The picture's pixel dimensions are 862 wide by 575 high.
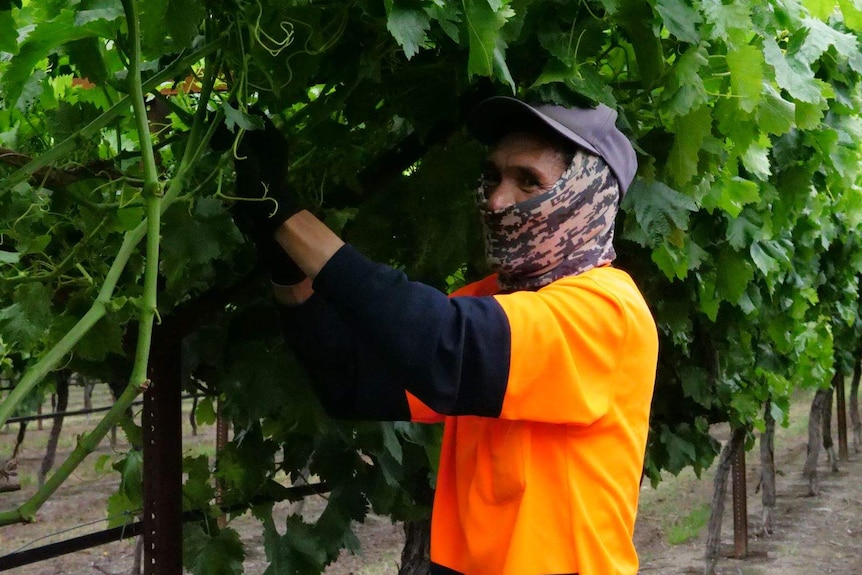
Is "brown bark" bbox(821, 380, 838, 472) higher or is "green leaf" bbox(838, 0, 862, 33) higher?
"green leaf" bbox(838, 0, 862, 33)

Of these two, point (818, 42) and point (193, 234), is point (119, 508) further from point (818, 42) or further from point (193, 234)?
point (818, 42)

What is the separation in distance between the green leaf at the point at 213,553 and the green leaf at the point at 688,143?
51.3 inches

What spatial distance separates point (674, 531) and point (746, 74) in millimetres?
8554

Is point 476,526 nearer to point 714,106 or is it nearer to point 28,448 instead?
point 714,106

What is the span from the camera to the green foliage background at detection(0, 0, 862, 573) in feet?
4.53

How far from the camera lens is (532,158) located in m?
1.65

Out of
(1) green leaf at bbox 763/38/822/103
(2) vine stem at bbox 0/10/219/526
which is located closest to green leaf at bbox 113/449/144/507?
(2) vine stem at bbox 0/10/219/526

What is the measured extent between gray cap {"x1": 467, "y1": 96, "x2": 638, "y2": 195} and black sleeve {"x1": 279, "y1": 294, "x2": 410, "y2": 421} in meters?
0.43

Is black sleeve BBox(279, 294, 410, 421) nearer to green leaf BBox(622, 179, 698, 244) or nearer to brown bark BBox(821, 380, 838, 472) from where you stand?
green leaf BBox(622, 179, 698, 244)

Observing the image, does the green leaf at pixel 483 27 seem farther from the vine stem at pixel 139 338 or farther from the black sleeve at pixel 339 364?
the black sleeve at pixel 339 364

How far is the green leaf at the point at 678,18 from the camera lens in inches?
58.4

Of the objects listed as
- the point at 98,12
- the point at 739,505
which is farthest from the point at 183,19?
the point at 739,505

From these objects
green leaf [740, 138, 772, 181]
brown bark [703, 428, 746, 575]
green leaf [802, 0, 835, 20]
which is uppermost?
green leaf [802, 0, 835, 20]

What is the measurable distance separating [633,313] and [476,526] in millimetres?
454
